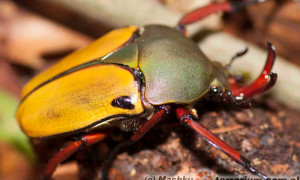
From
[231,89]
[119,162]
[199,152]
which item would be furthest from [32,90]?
[231,89]

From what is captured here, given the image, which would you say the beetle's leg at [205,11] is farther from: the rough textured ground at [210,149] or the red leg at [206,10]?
the rough textured ground at [210,149]

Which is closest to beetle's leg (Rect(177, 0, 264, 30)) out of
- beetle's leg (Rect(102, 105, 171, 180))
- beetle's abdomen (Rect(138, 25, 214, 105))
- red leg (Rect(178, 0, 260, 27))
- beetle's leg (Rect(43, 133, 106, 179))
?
red leg (Rect(178, 0, 260, 27))

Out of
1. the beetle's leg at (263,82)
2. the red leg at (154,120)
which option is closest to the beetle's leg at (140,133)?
the red leg at (154,120)

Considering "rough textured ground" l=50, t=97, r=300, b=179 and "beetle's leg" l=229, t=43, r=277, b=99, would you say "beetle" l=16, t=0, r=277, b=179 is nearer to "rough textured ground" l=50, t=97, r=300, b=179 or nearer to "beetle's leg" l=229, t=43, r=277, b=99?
"beetle's leg" l=229, t=43, r=277, b=99

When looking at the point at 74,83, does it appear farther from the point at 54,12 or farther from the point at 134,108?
the point at 54,12

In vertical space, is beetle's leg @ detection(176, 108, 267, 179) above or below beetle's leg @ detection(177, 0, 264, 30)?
below

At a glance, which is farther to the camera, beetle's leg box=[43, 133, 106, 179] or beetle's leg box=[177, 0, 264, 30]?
beetle's leg box=[177, 0, 264, 30]

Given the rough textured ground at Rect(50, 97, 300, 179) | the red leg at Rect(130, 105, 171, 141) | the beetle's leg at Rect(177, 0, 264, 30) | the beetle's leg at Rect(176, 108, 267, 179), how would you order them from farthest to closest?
→ the beetle's leg at Rect(177, 0, 264, 30)
the rough textured ground at Rect(50, 97, 300, 179)
the red leg at Rect(130, 105, 171, 141)
the beetle's leg at Rect(176, 108, 267, 179)
